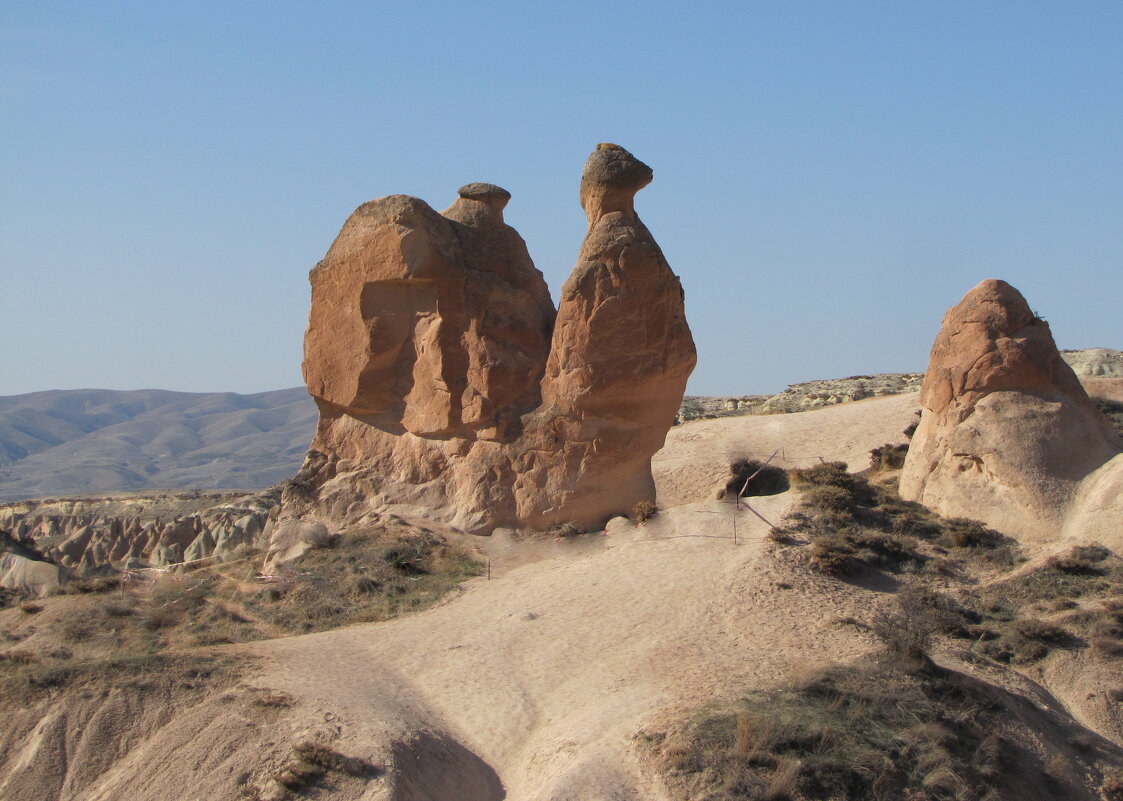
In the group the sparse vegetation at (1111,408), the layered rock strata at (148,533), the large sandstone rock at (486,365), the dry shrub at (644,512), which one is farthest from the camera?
the sparse vegetation at (1111,408)

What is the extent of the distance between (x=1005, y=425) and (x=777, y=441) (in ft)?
40.8

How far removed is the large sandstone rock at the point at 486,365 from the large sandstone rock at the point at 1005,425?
4.25 meters

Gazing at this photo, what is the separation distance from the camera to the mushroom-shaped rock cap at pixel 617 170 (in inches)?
836

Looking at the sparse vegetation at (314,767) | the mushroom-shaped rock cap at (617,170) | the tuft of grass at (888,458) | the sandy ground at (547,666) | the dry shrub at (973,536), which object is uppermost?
the mushroom-shaped rock cap at (617,170)

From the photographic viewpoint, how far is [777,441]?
31578 millimetres

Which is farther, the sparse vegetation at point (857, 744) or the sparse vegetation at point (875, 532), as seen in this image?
the sparse vegetation at point (875, 532)

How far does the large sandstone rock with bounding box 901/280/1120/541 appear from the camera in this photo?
62.1 feet

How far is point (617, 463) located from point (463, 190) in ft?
20.4

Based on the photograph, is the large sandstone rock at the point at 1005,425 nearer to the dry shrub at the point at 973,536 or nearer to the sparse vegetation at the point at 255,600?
the dry shrub at the point at 973,536

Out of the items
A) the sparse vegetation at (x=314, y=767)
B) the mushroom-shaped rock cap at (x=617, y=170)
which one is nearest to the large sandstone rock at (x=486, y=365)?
the mushroom-shaped rock cap at (x=617, y=170)

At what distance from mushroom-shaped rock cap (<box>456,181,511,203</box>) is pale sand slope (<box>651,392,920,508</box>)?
7.39 metres

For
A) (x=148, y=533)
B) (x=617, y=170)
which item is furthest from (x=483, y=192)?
(x=148, y=533)

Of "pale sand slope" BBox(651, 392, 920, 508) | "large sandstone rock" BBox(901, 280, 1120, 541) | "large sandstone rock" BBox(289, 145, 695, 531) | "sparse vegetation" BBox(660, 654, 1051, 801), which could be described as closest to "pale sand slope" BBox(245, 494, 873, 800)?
"sparse vegetation" BBox(660, 654, 1051, 801)

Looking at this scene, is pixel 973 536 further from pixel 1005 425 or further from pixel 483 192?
pixel 483 192
